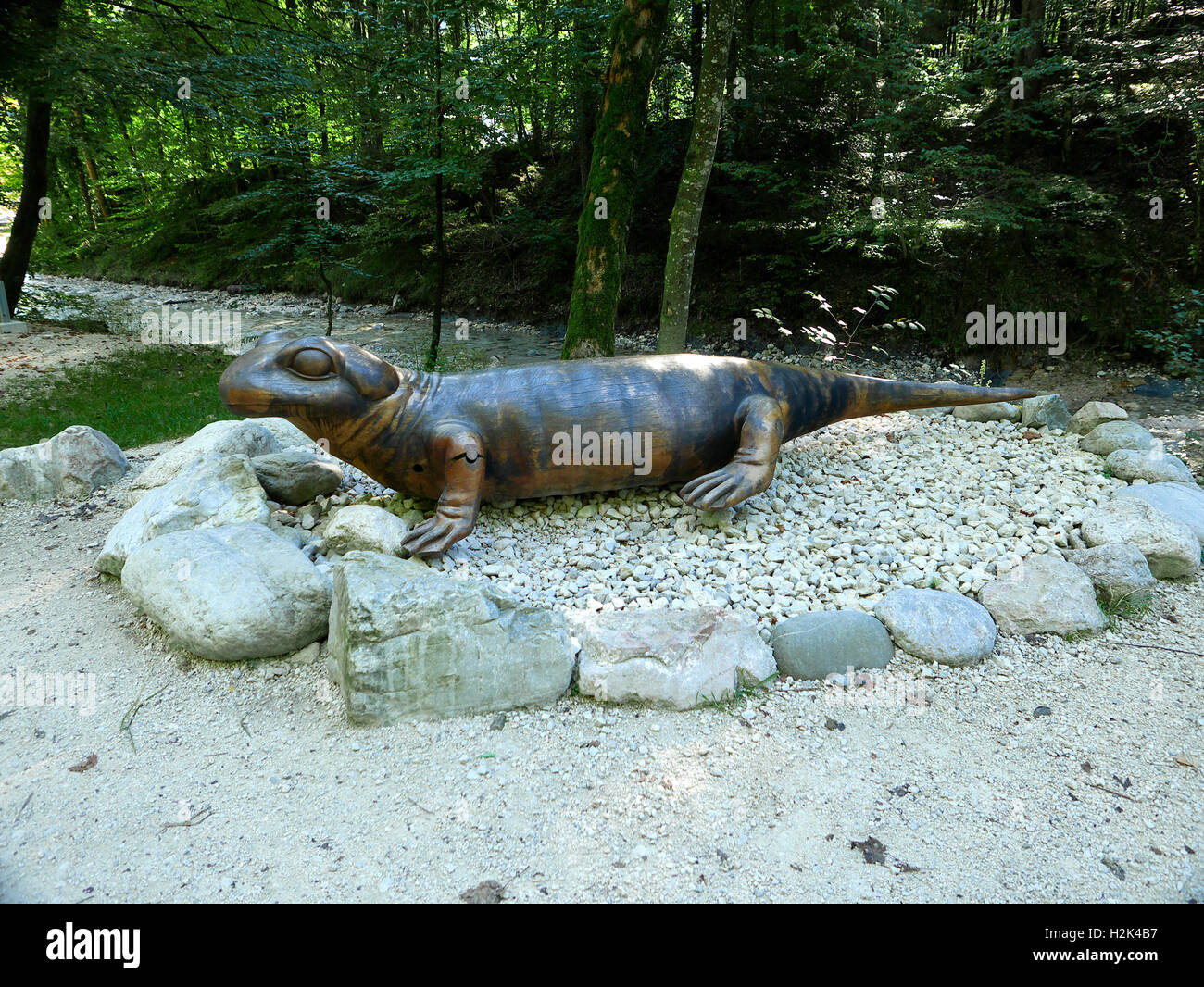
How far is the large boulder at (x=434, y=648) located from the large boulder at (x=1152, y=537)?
10.3ft

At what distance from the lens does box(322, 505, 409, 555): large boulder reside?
11.9 ft

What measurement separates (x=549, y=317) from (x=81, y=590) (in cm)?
863

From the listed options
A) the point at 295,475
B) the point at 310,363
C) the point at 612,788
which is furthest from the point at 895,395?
the point at 295,475

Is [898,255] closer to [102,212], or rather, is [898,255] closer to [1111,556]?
[1111,556]

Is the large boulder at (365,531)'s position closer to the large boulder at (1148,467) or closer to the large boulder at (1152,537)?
the large boulder at (1152,537)

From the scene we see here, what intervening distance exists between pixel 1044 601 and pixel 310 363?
3.77m

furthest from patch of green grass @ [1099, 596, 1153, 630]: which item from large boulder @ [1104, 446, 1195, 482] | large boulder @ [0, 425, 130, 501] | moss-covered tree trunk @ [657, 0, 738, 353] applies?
large boulder @ [0, 425, 130, 501]

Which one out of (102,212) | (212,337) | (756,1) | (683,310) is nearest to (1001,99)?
(756,1)

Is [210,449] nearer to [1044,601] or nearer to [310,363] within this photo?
[310,363]

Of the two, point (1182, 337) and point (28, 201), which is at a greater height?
point (28, 201)

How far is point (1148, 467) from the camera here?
468 centimetres

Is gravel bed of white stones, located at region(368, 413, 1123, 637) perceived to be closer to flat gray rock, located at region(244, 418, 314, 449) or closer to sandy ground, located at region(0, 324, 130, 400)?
flat gray rock, located at region(244, 418, 314, 449)

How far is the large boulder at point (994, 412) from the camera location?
5.73 meters

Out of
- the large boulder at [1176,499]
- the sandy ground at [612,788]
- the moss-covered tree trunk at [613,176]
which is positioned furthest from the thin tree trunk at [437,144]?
the large boulder at [1176,499]
